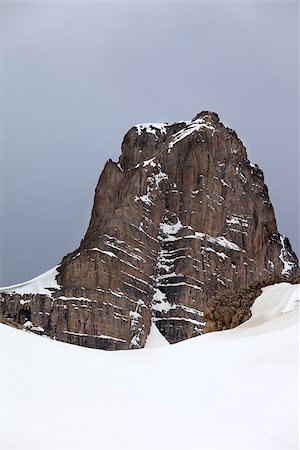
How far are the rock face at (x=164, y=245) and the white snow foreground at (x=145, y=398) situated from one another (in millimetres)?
94532

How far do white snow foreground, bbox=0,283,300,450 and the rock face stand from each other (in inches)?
3722

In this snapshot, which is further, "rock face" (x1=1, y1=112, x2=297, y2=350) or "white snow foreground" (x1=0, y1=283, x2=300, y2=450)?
"rock face" (x1=1, y1=112, x2=297, y2=350)

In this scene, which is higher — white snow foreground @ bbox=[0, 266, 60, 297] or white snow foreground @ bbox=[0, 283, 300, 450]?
white snow foreground @ bbox=[0, 266, 60, 297]

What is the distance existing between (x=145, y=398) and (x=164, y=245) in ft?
397

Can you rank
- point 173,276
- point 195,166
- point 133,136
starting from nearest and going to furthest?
point 173,276
point 195,166
point 133,136

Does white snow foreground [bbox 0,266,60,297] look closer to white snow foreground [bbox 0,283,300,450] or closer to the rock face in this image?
the rock face

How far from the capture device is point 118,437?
6480 mm

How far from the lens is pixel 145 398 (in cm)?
793

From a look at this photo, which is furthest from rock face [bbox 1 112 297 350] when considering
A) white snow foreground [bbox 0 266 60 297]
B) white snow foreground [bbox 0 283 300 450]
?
white snow foreground [bbox 0 283 300 450]

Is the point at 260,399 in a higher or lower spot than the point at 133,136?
lower

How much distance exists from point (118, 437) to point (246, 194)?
13439cm

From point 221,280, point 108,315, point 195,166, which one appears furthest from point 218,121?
point 108,315

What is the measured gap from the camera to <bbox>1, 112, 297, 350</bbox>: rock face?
107 metres

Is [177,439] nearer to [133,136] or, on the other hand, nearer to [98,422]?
[98,422]
